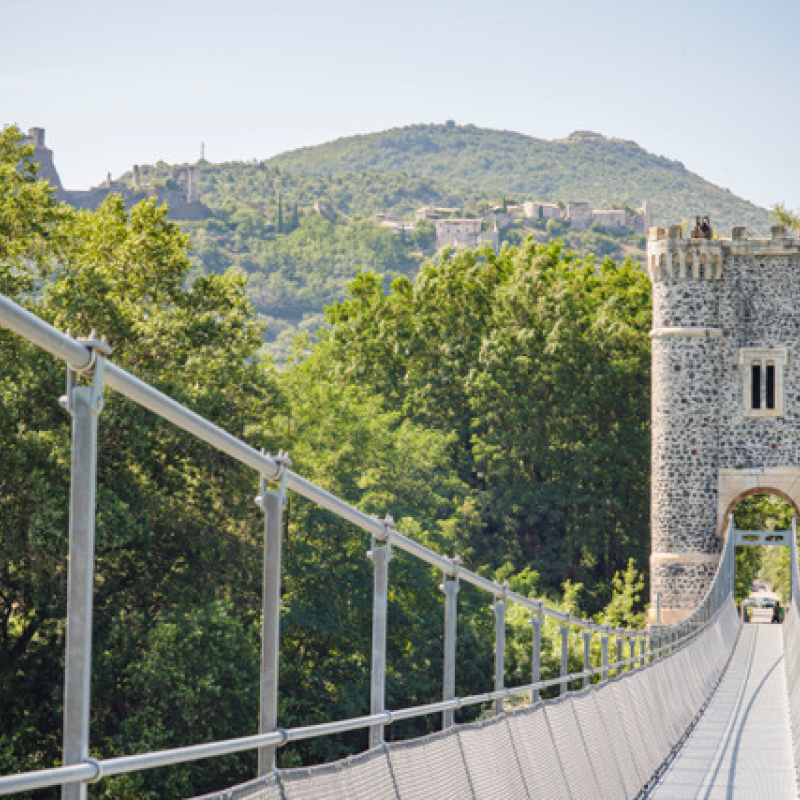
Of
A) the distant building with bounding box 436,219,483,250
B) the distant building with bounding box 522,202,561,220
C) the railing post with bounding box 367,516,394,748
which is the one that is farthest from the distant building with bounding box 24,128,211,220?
the railing post with bounding box 367,516,394,748

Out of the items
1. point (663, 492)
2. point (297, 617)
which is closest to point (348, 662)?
point (297, 617)

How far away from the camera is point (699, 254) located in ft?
103

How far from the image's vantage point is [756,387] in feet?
103

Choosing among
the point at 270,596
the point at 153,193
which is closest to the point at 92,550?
the point at 270,596

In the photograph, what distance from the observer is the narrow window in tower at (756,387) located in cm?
3114

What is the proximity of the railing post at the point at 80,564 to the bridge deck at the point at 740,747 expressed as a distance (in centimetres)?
840

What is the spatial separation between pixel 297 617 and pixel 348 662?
1072mm

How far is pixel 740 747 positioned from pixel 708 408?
16.5m

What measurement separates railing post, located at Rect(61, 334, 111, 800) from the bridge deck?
27.6 feet

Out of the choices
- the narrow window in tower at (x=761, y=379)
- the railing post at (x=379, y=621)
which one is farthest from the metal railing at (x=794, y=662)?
the railing post at (x=379, y=621)

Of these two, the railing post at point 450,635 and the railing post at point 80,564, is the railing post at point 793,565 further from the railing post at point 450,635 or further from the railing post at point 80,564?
the railing post at point 80,564

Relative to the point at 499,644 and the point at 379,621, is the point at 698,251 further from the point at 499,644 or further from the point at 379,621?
the point at 379,621

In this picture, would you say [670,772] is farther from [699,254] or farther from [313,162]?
[313,162]

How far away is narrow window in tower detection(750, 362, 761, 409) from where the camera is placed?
31.1 metres
